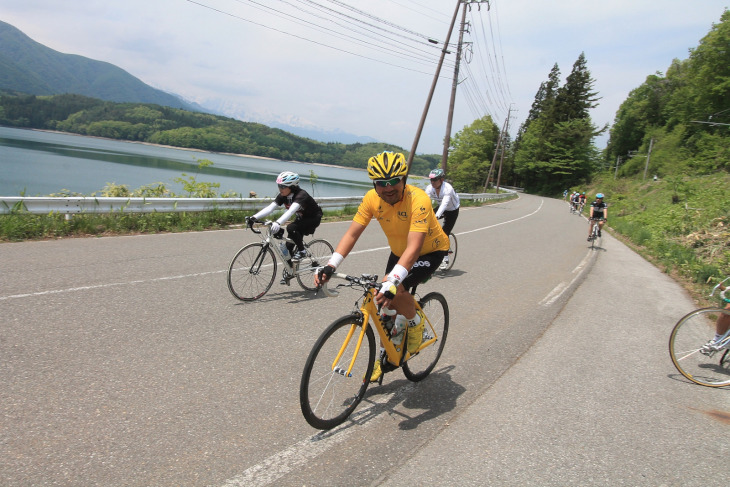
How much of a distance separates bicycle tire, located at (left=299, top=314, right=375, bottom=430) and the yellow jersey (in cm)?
84

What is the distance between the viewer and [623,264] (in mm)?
13195

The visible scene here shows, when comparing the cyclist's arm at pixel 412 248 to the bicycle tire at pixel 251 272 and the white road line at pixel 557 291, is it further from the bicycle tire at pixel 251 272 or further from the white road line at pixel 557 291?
the white road line at pixel 557 291

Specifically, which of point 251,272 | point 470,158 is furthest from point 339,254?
point 470,158

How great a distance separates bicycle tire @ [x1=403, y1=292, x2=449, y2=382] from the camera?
4.17 metres

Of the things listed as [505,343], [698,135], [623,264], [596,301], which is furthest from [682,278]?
[698,135]

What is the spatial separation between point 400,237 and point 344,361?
1167 mm

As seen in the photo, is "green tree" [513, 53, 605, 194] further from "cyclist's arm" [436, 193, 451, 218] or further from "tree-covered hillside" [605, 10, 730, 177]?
"cyclist's arm" [436, 193, 451, 218]

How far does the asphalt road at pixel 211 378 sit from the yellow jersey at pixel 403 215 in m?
1.44

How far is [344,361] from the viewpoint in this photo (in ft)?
10.7

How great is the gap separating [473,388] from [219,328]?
113 inches

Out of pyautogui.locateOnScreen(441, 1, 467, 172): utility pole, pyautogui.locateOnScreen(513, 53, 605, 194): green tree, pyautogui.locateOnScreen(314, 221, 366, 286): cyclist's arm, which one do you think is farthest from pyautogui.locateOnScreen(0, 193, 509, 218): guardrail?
pyautogui.locateOnScreen(513, 53, 605, 194): green tree

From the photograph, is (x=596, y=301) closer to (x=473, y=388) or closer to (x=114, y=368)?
(x=473, y=388)

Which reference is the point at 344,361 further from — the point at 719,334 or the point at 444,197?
the point at 444,197

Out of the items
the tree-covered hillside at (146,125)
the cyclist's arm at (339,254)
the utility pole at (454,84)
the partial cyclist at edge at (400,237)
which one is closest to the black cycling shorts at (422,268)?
the partial cyclist at edge at (400,237)
